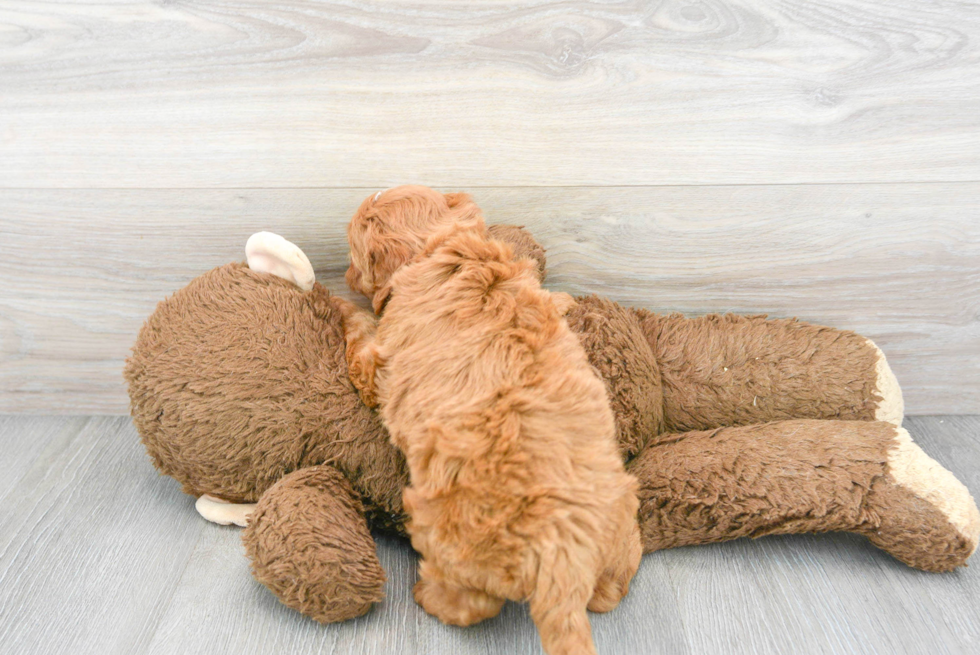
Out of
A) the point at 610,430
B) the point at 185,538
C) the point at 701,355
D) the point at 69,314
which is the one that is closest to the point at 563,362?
the point at 610,430

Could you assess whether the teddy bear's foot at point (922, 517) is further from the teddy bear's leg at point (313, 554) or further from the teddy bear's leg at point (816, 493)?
the teddy bear's leg at point (313, 554)

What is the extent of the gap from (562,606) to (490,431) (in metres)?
0.20

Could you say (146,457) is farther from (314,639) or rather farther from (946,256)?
(946,256)

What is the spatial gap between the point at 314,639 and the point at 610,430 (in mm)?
462

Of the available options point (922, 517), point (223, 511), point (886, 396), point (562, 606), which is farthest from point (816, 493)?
point (223, 511)

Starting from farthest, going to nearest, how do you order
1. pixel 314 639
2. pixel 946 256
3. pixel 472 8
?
1. pixel 946 256
2. pixel 472 8
3. pixel 314 639

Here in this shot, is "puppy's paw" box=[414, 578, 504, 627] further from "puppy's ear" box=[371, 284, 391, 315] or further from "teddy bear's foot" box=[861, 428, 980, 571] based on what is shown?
"teddy bear's foot" box=[861, 428, 980, 571]

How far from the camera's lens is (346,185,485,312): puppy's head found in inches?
36.1

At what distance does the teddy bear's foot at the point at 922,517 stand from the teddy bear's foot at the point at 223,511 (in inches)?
36.0

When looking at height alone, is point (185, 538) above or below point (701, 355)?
below

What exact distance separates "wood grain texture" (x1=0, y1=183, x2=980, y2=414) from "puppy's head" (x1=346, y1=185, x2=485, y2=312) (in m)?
0.18

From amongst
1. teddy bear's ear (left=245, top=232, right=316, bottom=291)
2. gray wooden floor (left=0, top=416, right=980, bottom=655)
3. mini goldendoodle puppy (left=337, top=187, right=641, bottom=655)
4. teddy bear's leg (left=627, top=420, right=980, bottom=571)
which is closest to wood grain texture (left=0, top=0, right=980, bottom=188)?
teddy bear's ear (left=245, top=232, right=316, bottom=291)

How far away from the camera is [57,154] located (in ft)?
3.65

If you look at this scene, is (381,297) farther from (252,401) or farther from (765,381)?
(765,381)
